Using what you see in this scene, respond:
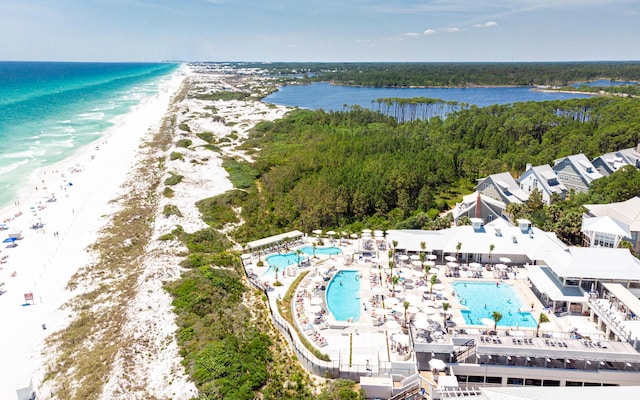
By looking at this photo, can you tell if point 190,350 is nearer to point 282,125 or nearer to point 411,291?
point 411,291

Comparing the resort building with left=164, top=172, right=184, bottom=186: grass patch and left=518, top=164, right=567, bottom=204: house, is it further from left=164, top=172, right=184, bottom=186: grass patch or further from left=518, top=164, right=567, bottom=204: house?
left=164, top=172, right=184, bottom=186: grass patch

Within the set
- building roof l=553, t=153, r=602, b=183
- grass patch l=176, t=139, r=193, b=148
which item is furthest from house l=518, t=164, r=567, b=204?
grass patch l=176, t=139, r=193, b=148

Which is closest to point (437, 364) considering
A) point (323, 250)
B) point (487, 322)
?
point (487, 322)

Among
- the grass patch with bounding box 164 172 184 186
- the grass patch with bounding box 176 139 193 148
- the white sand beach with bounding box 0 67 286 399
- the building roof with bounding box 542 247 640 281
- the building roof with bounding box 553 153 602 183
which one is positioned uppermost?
the building roof with bounding box 553 153 602 183

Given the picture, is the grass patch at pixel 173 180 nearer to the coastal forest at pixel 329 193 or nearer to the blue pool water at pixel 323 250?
the coastal forest at pixel 329 193

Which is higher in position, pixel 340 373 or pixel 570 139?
pixel 570 139

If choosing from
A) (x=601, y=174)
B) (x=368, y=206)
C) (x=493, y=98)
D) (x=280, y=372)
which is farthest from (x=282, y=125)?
(x=493, y=98)

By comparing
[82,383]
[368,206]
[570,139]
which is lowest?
[82,383]
